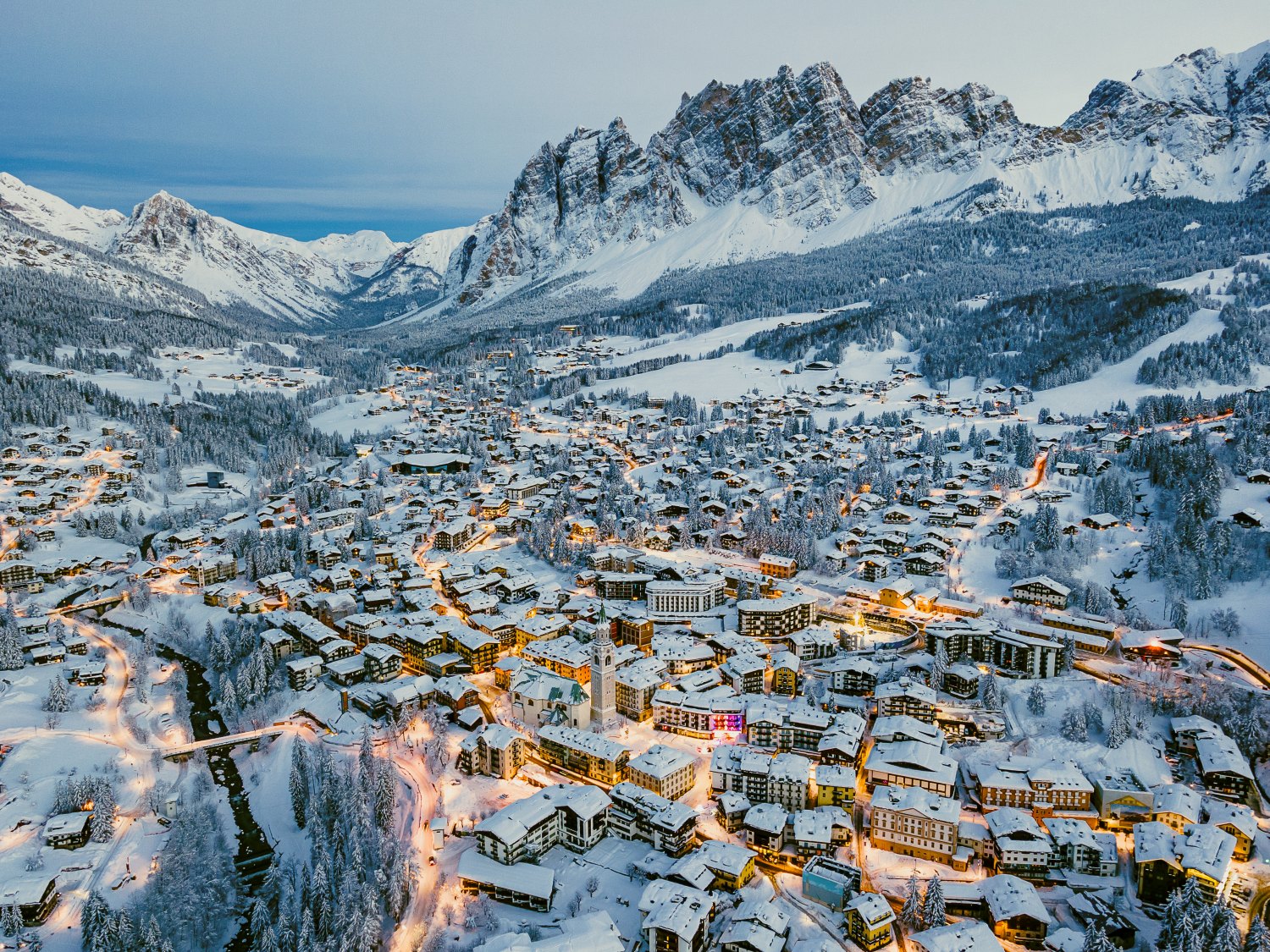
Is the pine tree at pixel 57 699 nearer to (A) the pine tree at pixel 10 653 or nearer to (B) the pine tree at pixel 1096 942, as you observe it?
(A) the pine tree at pixel 10 653

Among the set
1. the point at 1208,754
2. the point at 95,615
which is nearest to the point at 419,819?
the point at 1208,754

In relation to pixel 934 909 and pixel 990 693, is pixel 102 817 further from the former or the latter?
pixel 990 693

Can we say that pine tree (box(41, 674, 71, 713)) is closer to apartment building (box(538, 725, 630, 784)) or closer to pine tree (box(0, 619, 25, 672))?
pine tree (box(0, 619, 25, 672))

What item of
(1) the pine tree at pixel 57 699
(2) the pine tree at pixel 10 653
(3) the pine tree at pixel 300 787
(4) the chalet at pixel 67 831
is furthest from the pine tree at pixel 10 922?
(2) the pine tree at pixel 10 653

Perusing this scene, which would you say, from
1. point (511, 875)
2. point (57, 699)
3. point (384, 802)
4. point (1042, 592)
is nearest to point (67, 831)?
point (384, 802)

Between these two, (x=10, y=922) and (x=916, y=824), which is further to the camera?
(x=916, y=824)

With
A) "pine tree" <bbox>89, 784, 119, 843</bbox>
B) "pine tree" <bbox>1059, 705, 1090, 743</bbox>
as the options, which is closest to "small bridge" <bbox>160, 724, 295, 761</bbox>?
"pine tree" <bbox>89, 784, 119, 843</bbox>

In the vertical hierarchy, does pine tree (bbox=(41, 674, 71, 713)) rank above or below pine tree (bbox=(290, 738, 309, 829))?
above

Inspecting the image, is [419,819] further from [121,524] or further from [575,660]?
[121,524]
